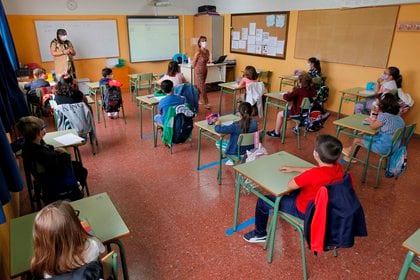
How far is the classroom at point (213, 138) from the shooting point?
2.44 metres

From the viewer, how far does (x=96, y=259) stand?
1405mm

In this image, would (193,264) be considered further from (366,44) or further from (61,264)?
(366,44)

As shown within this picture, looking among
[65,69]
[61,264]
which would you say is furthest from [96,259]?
[65,69]

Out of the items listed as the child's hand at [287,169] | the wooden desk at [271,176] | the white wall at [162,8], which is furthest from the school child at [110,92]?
the child's hand at [287,169]

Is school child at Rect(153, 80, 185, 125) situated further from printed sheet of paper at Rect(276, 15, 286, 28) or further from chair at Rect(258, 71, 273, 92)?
printed sheet of paper at Rect(276, 15, 286, 28)

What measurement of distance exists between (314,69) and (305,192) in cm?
467

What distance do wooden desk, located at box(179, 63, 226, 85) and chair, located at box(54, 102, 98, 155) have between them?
140 inches

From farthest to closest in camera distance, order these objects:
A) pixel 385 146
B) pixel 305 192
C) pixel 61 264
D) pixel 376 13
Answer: pixel 376 13, pixel 385 146, pixel 305 192, pixel 61 264

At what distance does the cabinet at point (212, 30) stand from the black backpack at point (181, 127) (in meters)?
5.10

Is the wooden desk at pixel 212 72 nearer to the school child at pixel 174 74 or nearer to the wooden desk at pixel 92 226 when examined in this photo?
the school child at pixel 174 74

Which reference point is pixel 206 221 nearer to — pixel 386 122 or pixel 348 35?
pixel 386 122

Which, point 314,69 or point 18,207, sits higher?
point 314,69

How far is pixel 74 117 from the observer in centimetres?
403

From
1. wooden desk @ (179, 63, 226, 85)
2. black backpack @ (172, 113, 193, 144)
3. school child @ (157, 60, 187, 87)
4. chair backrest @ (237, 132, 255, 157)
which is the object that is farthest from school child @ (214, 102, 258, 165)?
wooden desk @ (179, 63, 226, 85)
